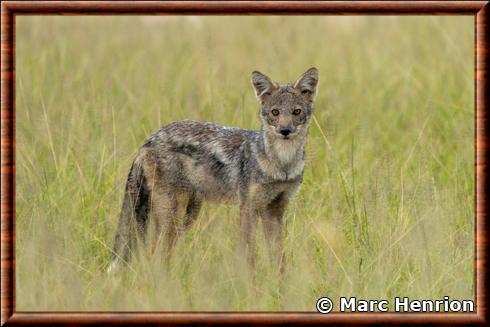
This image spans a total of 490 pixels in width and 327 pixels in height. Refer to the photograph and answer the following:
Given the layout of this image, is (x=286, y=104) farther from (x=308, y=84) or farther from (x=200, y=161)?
(x=200, y=161)

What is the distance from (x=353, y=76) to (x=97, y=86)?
3.00m

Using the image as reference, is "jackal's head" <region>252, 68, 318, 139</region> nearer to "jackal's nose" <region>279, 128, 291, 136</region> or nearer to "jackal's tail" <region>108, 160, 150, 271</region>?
"jackal's nose" <region>279, 128, 291, 136</region>

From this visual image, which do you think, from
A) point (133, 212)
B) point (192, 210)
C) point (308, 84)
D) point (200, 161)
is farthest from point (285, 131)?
point (133, 212)

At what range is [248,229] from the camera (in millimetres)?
8008

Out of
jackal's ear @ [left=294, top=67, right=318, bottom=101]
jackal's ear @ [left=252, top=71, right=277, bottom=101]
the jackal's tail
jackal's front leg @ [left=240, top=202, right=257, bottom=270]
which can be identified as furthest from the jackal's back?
jackal's ear @ [left=294, top=67, right=318, bottom=101]

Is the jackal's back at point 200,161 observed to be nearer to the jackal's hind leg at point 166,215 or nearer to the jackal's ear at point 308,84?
the jackal's hind leg at point 166,215

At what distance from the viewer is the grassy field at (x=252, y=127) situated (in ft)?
23.8

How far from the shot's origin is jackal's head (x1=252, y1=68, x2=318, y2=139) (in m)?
7.92

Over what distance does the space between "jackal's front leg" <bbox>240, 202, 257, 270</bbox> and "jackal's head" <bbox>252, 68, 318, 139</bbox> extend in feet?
2.11

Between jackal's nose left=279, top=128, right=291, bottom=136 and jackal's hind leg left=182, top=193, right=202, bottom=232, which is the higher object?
jackal's nose left=279, top=128, right=291, bottom=136

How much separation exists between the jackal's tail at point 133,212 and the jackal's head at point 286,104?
116cm

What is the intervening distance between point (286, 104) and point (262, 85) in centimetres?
32

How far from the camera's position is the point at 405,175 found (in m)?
9.17

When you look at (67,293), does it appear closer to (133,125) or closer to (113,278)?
(113,278)
